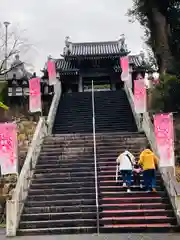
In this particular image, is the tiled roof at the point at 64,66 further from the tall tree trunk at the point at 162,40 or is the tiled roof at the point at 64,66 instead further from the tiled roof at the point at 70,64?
the tall tree trunk at the point at 162,40

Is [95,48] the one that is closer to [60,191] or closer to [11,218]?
[60,191]

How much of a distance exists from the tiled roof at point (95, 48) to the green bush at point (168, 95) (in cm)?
1184

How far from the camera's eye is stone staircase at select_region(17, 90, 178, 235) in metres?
10.9

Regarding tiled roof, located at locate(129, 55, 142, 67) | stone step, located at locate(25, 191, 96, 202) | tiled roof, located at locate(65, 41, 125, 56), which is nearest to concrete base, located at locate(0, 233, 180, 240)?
stone step, located at locate(25, 191, 96, 202)

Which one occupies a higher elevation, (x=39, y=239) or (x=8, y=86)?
(x=8, y=86)

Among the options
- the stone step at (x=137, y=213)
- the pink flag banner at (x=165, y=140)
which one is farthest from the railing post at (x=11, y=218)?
the pink flag banner at (x=165, y=140)

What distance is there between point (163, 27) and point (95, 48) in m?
11.5

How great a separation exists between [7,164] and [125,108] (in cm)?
1237

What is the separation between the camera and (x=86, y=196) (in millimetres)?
12484

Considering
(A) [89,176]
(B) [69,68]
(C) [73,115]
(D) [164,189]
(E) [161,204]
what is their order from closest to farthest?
1. (E) [161,204]
2. (D) [164,189]
3. (A) [89,176]
4. (C) [73,115]
5. (B) [69,68]

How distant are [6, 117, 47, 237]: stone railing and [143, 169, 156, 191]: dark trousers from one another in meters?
3.85

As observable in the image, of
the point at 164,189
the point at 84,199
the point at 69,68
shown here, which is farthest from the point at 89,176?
→ the point at 69,68

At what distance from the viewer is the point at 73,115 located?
23.0 meters

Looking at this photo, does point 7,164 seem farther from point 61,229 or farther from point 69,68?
point 69,68
